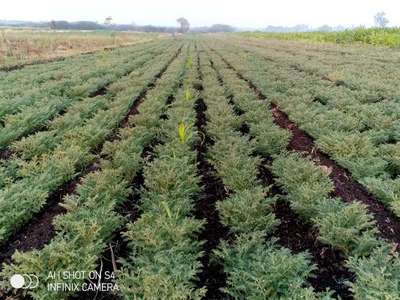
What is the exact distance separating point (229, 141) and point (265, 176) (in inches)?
36.4

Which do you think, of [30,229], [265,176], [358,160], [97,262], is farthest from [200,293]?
[358,160]

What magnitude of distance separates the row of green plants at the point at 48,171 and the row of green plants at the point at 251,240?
1.95 metres

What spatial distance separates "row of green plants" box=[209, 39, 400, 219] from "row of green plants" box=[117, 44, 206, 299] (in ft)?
6.96

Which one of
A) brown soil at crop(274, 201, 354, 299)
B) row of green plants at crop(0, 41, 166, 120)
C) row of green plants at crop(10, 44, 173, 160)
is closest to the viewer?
brown soil at crop(274, 201, 354, 299)

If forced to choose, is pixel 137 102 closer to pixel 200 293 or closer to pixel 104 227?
pixel 104 227

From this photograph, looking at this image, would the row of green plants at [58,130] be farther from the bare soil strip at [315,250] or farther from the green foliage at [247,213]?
the bare soil strip at [315,250]

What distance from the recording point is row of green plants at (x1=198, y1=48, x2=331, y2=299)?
267cm

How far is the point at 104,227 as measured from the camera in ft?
11.2

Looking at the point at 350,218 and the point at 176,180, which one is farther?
the point at 176,180

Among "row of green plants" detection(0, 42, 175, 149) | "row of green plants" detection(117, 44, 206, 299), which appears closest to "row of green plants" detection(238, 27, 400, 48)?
"row of green plants" detection(0, 42, 175, 149)

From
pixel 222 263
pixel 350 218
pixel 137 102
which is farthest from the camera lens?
pixel 137 102

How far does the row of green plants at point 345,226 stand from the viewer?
8.58ft

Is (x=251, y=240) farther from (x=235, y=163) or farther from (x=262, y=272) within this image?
(x=235, y=163)

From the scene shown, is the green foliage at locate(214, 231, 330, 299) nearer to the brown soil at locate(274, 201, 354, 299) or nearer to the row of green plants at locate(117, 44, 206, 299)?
the brown soil at locate(274, 201, 354, 299)
